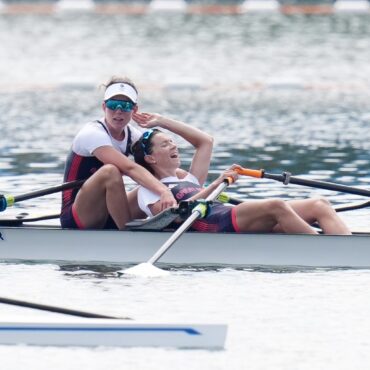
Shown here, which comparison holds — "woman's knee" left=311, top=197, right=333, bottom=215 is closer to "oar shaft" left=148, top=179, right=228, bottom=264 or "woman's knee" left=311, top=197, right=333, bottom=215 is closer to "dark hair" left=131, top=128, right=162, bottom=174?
"oar shaft" left=148, top=179, right=228, bottom=264

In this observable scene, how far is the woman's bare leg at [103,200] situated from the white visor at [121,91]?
0.61 m

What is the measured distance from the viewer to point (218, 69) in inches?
1320

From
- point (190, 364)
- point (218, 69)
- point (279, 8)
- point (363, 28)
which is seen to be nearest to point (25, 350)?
point (190, 364)

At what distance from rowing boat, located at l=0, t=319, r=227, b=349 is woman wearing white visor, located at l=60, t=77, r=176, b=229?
2.47 m

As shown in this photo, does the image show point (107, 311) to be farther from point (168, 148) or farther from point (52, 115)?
point (52, 115)

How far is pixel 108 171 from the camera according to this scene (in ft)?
40.6

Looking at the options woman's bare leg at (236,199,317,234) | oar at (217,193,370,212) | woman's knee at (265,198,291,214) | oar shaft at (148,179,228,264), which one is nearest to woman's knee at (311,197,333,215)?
woman's bare leg at (236,199,317,234)

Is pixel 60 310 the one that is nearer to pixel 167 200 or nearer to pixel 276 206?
pixel 167 200

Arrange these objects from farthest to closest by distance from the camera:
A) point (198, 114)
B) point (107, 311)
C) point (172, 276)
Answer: point (198, 114) → point (172, 276) → point (107, 311)

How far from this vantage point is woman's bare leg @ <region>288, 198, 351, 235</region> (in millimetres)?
12359

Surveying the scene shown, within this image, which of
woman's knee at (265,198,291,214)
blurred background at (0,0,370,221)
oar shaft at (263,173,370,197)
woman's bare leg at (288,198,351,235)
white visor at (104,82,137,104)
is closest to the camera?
woman's knee at (265,198,291,214)

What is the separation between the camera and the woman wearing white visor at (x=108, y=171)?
40.7 feet

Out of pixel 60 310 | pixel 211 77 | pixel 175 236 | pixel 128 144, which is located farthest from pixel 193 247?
pixel 211 77

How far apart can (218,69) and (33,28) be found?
1119 cm
